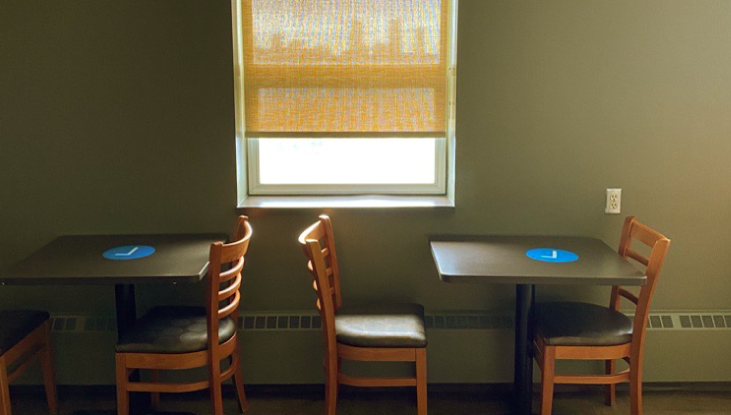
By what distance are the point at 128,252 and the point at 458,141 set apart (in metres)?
1.49

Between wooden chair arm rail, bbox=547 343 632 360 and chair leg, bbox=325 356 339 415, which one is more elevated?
wooden chair arm rail, bbox=547 343 632 360

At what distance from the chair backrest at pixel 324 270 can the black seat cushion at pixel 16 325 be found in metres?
1.17

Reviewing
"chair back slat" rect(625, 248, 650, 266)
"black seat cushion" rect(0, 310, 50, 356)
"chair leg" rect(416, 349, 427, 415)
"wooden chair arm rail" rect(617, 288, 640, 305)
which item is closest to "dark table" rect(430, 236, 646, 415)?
"chair back slat" rect(625, 248, 650, 266)

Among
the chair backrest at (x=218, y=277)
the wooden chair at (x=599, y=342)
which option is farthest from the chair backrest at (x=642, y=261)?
the chair backrest at (x=218, y=277)

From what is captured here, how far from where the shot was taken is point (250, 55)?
3.13 m

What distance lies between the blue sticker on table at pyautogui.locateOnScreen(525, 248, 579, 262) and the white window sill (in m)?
0.47

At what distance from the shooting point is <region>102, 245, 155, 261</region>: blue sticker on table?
2748 millimetres

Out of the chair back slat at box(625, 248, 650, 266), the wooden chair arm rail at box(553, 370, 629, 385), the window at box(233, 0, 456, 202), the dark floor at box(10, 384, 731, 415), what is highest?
the window at box(233, 0, 456, 202)

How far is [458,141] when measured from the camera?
3.09 m

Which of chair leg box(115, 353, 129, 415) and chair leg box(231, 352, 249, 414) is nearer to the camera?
chair leg box(115, 353, 129, 415)

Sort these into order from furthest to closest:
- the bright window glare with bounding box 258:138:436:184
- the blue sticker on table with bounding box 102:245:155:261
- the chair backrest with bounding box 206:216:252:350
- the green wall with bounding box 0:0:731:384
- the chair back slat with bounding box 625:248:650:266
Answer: the bright window glare with bounding box 258:138:436:184 < the green wall with bounding box 0:0:731:384 < the chair back slat with bounding box 625:248:650:266 < the blue sticker on table with bounding box 102:245:155:261 < the chair backrest with bounding box 206:216:252:350

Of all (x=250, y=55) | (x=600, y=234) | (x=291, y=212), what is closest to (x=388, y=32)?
(x=250, y=55)

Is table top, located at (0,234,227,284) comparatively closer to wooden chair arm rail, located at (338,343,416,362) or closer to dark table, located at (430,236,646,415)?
wooden chair arm rail, located at (338,343,416,362)

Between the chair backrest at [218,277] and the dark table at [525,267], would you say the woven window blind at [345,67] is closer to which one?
the dark table at [525,267]
